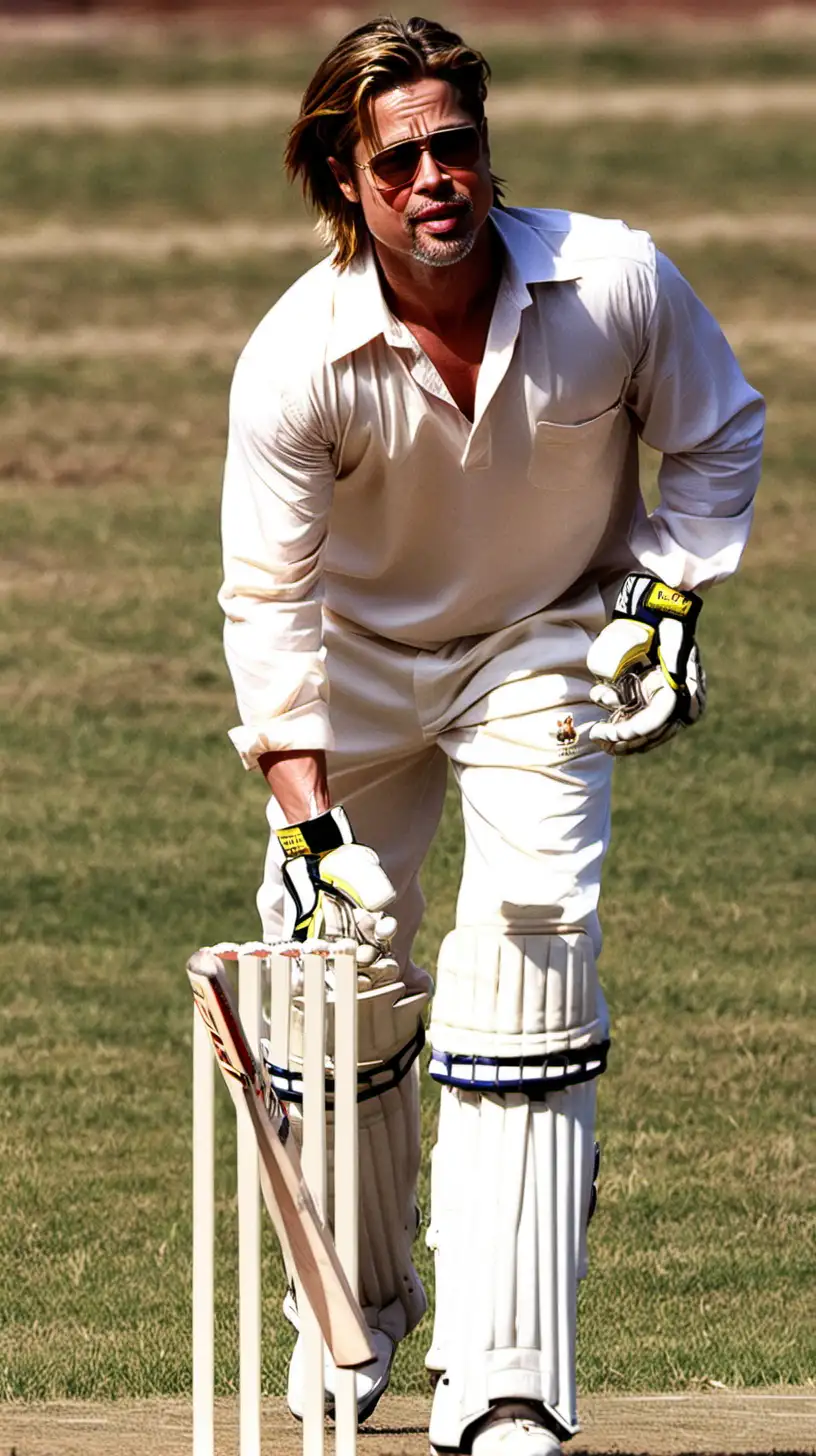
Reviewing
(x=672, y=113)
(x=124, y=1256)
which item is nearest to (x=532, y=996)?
(x=124, y=1256)

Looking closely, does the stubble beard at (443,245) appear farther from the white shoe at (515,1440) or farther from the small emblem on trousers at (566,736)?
the white shoe at (515,1440)

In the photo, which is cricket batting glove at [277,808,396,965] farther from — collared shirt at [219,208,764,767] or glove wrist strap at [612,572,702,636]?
glove wrist strap at [612,572,702,636]

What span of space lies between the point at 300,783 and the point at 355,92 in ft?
3.27

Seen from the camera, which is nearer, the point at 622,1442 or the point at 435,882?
the point at 622,1442

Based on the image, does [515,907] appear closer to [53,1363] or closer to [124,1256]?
[53,1363]

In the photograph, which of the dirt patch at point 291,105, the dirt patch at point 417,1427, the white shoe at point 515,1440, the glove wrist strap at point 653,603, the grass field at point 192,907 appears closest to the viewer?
the white shoe at point 515,1440

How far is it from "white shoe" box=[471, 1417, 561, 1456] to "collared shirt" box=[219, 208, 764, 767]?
3.29 feet

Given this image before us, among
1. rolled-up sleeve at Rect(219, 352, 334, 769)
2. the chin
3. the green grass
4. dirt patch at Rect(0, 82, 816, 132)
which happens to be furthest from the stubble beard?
dirt patch at Rect(0, 82, 816, 132)

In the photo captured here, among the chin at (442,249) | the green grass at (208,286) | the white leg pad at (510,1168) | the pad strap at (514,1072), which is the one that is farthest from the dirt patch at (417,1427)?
the green grass at (208,286)

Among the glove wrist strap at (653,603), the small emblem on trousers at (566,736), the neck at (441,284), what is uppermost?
the neck at (441,284)

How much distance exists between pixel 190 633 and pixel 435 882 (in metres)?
3.05

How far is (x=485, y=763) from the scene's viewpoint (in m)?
4.34

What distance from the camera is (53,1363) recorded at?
515 cm

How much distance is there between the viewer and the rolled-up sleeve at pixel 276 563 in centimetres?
415
